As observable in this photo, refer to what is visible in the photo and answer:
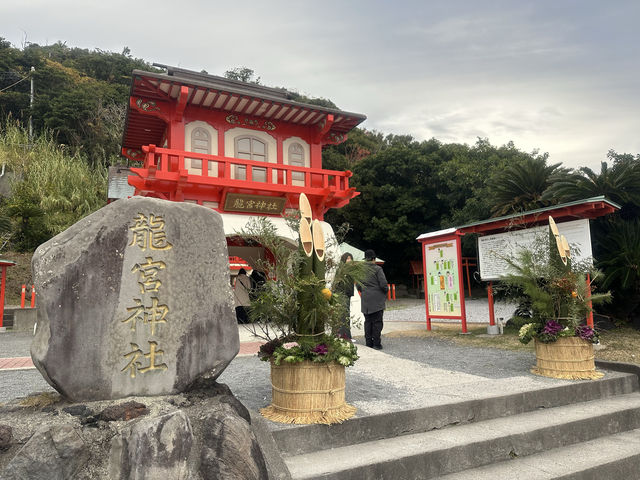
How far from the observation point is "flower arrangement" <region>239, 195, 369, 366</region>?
3.20 metres

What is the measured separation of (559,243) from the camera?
5.20m

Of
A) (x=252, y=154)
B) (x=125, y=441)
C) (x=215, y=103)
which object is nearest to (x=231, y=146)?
(x=252, y=154)

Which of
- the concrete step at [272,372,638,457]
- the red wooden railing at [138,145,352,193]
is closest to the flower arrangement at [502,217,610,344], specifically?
the concrete step at [272,372,638,457]

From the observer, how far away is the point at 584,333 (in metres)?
4.78

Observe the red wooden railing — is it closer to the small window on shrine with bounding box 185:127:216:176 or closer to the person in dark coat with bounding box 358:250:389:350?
the small window on shrine with bounding box 185:127:216:176

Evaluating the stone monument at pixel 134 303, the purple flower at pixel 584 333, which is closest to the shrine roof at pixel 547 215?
the purple flower at pixel 584 333

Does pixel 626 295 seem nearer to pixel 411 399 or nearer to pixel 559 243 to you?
pixel 559 243

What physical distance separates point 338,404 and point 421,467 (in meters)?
0.69

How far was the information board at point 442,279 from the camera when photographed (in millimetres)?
8594

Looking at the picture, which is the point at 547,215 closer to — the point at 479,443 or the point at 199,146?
the point at 479,443

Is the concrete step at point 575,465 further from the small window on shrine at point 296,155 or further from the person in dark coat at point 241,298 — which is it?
the small window on shrine at point 296,155

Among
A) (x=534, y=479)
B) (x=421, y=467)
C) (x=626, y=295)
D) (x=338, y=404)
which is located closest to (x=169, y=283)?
(x=338, y=404)

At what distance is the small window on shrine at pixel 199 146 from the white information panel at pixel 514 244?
6.84m

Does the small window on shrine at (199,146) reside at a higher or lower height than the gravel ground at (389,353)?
higher
